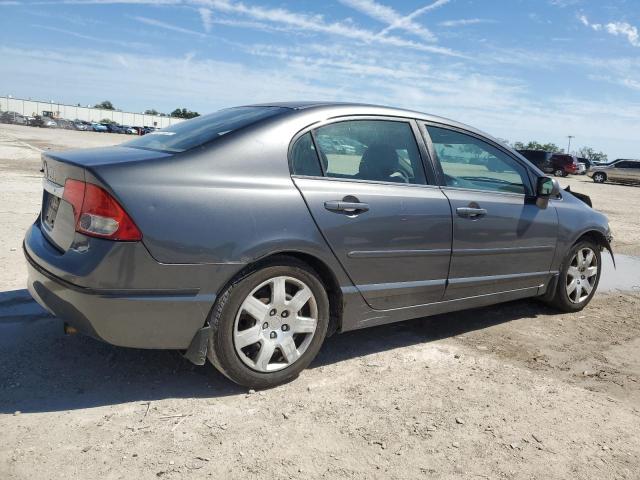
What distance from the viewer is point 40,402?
282 centimetres

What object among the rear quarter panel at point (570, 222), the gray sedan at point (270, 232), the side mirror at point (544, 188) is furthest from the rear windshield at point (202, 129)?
the rear quarter panel at point (570, 222)

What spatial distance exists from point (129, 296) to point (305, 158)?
4.05ft

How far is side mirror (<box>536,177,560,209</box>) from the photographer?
4.37 meters

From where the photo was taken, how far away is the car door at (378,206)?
3.18 meters

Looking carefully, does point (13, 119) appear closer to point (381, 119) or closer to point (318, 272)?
point (381, 119)

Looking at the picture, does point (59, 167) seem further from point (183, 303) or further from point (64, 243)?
point (183, 303)

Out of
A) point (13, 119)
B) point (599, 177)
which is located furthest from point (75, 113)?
point (599, 177)

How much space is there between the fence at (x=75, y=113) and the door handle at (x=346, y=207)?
366 ft

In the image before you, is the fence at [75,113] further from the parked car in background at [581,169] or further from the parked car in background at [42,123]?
the parked car in background at [581,169]

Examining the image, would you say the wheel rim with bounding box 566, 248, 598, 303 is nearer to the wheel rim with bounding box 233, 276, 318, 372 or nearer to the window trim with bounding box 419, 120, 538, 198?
the window trim with bounding box 419, 120, 538, 198

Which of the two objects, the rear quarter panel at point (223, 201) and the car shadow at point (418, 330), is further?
the car shadow at point (418, 330)

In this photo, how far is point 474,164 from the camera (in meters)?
4.16

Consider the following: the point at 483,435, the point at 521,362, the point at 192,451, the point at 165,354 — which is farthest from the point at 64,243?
the point at 521,362

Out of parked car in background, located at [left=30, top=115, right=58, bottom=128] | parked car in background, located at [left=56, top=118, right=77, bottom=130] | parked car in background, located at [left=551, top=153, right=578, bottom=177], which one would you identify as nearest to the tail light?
parked car in background, located at [left=551, top=153, right=578, bottom=177]
